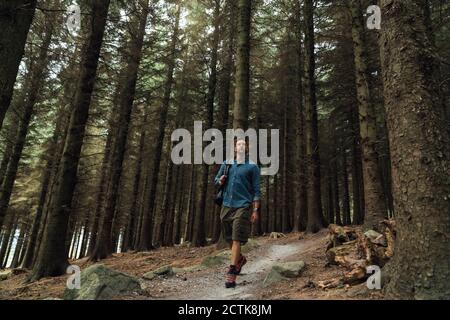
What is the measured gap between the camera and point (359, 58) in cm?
882

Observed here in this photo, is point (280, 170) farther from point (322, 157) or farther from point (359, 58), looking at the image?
point (359, 58)

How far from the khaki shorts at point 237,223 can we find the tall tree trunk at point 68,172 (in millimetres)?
5155

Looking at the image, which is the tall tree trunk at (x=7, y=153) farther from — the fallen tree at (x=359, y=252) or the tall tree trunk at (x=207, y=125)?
the fallen tree at (x=359, y=252)

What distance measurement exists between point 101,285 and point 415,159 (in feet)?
14.9

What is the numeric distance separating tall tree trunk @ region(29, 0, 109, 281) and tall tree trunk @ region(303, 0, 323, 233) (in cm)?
855

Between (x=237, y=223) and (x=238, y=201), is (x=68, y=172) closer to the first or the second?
(x=238, y=201)

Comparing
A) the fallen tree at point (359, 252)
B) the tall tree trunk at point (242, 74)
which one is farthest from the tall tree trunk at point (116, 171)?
the fallen tree at point (359, 252)

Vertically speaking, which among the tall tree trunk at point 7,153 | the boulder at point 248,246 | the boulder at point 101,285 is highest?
the tall tree trunk at point 7,153

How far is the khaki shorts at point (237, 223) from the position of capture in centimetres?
556

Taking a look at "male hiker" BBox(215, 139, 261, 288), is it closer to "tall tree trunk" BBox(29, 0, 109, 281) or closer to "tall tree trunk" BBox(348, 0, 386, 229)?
"tall tree trunk" BBox(348, 0, 386, 229)

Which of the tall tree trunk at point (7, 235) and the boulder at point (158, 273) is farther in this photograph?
the tall tree trunk at point (7, 235)

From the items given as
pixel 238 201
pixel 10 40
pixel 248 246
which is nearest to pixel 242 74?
pixel 238 201
